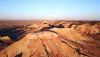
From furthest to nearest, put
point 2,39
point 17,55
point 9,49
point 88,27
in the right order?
point 88,27, point 2,39, point 9,49, point 17,55

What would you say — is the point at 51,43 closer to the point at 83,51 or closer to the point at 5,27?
the point at 83,51

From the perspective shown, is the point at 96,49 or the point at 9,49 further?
the point at 96,49

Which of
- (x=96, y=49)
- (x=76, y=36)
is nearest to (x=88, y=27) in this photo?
(x=76, y=36)

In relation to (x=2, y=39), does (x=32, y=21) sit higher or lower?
higher

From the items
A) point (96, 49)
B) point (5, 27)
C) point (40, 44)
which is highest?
A: point (5, 27)

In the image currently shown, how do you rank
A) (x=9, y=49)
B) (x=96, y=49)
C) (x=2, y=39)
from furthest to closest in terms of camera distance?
(x=2, y=39) → (x=96, y=49) → (x=9, y=49)

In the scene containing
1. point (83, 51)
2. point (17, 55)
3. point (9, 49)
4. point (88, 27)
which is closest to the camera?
point (17, 55)

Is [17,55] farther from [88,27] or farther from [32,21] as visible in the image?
[88,27]

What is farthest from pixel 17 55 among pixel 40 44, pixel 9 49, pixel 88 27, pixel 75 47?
pixel 88 27

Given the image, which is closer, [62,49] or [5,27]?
[62,49]
